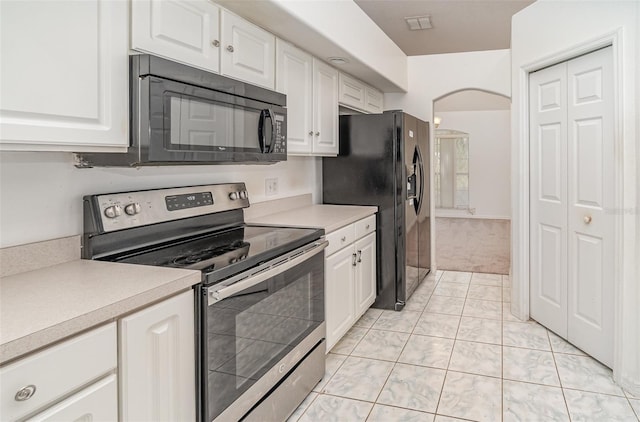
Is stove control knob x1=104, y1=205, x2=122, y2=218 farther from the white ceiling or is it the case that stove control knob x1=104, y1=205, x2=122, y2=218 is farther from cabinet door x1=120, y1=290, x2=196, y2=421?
the white ceiling

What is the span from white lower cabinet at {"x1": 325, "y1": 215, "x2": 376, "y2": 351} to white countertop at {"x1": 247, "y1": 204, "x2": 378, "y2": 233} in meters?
0.05

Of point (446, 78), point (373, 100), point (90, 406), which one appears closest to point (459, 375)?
point (90, 406)

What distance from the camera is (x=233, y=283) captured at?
5.37 ft

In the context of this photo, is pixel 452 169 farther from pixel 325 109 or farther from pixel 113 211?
pixel 113 211

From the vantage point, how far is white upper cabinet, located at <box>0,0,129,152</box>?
1236 mm

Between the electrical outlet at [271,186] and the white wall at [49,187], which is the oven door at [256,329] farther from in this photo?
the electrical outlet at [271,186]

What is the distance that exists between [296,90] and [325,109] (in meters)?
0.48

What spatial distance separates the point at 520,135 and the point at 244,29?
7.23ft

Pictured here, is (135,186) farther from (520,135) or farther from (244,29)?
(520,135)

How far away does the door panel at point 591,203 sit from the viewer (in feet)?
8.78

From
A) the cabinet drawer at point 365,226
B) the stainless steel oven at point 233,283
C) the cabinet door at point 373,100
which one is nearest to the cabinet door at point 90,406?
the stainless steel oven at point 233,283

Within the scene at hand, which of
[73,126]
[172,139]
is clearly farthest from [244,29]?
[73,126]

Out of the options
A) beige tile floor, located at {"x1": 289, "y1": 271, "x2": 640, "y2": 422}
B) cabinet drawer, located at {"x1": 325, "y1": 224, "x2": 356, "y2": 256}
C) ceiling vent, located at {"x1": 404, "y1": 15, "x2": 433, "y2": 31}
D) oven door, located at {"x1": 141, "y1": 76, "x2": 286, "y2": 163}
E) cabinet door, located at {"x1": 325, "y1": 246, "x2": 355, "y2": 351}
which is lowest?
beige tile floor, located at {"x1": 289, "y1": 271, "x2": 640, "y2": 422}

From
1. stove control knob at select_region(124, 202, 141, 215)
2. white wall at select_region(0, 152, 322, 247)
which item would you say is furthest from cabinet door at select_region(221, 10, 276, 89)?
stove control knob at select_region(124, 202, 141, 215)
